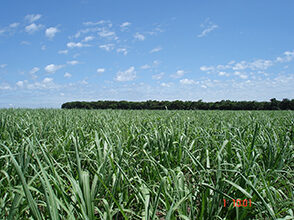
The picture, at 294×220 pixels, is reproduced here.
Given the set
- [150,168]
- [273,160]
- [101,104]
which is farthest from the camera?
[101,104]

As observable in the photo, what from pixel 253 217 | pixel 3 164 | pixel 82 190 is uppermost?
pixel 82 190

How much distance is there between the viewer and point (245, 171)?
1450mm

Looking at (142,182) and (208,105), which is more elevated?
(208,105)

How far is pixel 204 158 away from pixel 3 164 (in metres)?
1.98

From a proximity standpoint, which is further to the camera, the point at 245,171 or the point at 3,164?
the point at 3,164

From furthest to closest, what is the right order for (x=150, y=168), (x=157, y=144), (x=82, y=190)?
(x=157, y=144)
(x=150, y=168)
(x=82, y=190)

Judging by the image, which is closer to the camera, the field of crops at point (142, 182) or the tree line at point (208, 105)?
the field of crops at point (142, 182)

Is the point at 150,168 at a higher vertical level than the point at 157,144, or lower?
lower

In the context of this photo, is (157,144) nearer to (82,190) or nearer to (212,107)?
(82,190)

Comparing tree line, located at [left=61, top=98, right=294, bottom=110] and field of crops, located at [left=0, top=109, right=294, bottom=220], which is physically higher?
tree line, located at [left=61, top=98, right=294, bottom=110]

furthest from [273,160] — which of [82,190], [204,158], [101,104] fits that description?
[101,104]

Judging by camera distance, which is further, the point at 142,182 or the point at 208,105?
the point at 208,105

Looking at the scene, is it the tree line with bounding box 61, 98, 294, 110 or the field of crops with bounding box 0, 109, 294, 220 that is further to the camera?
the tree line with bounding box 61, 98, 294, 110

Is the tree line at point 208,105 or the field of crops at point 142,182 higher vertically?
the tree line at point 208,105
